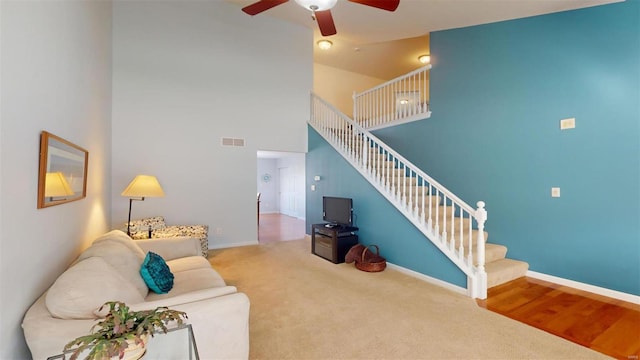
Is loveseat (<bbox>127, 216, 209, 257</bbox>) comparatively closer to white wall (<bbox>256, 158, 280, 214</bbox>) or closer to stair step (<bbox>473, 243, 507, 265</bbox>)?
stair step (<bbox>473, 243, 507, 265</bbox>)

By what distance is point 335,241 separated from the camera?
4.43 meters

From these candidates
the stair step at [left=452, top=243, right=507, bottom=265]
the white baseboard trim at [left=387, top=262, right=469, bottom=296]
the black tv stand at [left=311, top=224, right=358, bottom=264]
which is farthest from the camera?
the black tv stand at [left=311, top=224, right=358, bottom=264]

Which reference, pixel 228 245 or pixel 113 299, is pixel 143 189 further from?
pixel 228 245

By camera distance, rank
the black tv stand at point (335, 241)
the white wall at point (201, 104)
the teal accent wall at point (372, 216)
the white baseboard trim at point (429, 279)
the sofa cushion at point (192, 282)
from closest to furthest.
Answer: the sofa cushion at point (192, 282) → the white baseboard trim at point (429, 279) → the teal accent wall at point (372, 216) → the black tv stand at point (335, 241) → the white wall at point (201, 104)

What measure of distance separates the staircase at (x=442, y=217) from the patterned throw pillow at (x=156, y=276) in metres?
2.88

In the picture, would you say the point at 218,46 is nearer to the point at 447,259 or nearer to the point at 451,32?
the point at 451,32

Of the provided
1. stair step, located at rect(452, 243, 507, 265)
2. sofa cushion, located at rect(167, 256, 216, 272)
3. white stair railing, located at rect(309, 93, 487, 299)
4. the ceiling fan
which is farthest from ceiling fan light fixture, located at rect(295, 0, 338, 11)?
stair step, located at rect(452, 243, 507, 265)

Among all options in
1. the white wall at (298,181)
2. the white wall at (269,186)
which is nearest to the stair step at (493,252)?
the white wall at (298,181)

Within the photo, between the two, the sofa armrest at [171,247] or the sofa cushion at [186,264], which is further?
the sofa armrest at [171,247]

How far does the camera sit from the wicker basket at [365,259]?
3.98m

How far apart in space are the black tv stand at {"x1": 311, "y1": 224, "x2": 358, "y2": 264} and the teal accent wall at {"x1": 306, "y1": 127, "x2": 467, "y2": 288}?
0.73 feet

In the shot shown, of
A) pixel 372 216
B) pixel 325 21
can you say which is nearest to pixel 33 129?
pixel 325 21

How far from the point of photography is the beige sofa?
53.6 inches

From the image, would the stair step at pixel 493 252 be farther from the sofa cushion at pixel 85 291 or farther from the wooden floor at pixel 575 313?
the sofa cushion at pixel 85 291
